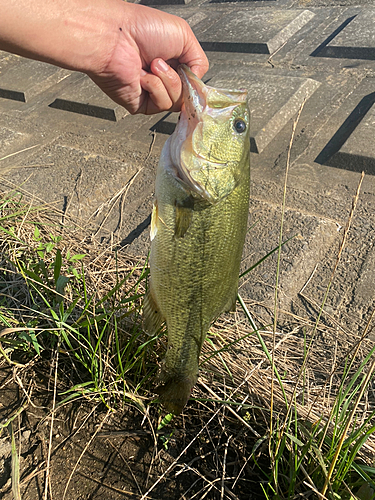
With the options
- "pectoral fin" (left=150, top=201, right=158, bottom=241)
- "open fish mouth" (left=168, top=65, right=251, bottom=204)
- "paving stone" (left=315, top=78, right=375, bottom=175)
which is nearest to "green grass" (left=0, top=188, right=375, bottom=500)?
"pectoral fin" (left=150, top=201, right=158, bottom=241)

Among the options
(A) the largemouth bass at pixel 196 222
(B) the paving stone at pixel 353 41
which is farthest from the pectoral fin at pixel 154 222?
(B) the paving stone at pixel 353 41

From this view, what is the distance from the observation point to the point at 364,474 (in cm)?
158

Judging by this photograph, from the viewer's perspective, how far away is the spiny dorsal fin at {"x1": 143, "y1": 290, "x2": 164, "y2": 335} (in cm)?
187

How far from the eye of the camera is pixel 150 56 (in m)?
2.27

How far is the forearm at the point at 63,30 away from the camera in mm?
1917

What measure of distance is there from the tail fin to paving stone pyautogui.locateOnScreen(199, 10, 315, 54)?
4380mm

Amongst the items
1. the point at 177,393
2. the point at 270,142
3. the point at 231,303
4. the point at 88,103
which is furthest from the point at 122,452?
the point at 88,103

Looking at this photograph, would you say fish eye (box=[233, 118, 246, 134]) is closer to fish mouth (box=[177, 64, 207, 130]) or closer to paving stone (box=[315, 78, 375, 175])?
fish mouth (box=[177, 64, 207, 130])

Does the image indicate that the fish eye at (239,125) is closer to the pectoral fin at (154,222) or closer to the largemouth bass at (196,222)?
the largemouth bass at (196,222)

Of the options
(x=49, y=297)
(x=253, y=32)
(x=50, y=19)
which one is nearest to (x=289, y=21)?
(x=253, y=32)

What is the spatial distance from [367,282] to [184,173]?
152cm

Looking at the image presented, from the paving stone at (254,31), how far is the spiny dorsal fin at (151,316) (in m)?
4.18

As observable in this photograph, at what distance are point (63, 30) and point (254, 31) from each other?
3944mm

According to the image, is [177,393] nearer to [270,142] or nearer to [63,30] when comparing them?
[63,30]
